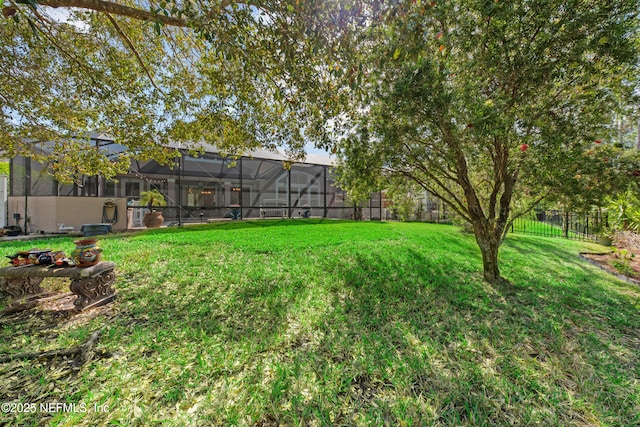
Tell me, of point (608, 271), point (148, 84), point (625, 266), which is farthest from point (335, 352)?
point (608, 271)

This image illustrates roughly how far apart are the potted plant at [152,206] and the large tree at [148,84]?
5.29 meters

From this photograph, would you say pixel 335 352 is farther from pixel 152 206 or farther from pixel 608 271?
pixel 152 206

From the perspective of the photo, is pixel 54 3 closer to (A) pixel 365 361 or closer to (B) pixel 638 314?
(A) pixel 365 361

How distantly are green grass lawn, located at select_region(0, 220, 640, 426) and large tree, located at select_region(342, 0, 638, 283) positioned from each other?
6.08ft

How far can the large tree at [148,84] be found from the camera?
3.02 metres

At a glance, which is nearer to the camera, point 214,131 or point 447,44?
point 447,44

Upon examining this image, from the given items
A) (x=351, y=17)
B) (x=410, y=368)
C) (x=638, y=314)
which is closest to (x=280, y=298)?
(x=410, y=368)

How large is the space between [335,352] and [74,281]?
9.20 feet

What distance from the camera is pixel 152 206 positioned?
35.6ft

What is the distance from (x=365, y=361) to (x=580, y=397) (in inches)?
56.3

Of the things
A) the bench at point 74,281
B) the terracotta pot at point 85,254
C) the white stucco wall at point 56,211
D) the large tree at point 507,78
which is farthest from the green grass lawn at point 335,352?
the white stucco wall at point 56,211

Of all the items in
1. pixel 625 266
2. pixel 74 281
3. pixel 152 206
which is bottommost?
pixel 625 266

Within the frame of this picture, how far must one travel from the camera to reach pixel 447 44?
3041mm

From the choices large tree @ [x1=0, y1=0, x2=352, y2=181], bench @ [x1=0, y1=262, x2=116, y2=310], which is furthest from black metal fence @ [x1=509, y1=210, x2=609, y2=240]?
bench @ [x1=0, y1=262, x2=116, y2=310]
